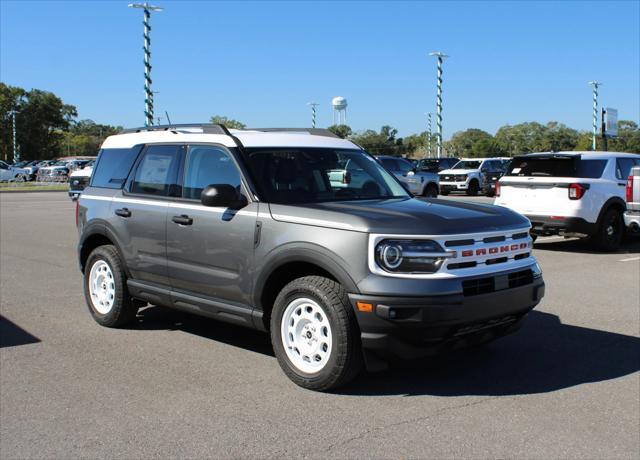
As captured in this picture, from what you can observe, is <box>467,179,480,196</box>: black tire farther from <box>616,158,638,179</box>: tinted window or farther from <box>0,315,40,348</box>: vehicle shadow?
<box>0,315,40,348</box>: vehicle shadow

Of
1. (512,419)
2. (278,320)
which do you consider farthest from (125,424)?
(512,419)

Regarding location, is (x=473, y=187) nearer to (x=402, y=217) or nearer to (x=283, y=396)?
(x=402, y=217)

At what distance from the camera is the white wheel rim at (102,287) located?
6.76m

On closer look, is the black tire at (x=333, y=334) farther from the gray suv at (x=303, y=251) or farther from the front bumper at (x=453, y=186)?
the front bumper at (x=453, y=186)

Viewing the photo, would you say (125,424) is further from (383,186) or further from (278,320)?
(383,186)

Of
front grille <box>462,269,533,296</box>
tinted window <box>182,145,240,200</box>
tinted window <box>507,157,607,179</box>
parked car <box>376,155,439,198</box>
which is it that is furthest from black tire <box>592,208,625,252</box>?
parked car <box>376,155,439,198</box>

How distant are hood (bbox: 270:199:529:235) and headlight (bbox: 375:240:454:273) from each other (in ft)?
0.29

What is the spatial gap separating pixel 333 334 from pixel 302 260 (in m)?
0.57

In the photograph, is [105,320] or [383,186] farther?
[105,320]

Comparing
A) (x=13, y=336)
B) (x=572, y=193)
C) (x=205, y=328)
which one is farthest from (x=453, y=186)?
(x=13, y=336)

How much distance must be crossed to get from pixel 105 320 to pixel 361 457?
3793 millimetres

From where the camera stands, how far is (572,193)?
12.2 meters

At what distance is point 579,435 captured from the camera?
4.14 m

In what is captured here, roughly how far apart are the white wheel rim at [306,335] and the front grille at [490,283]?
988mm
